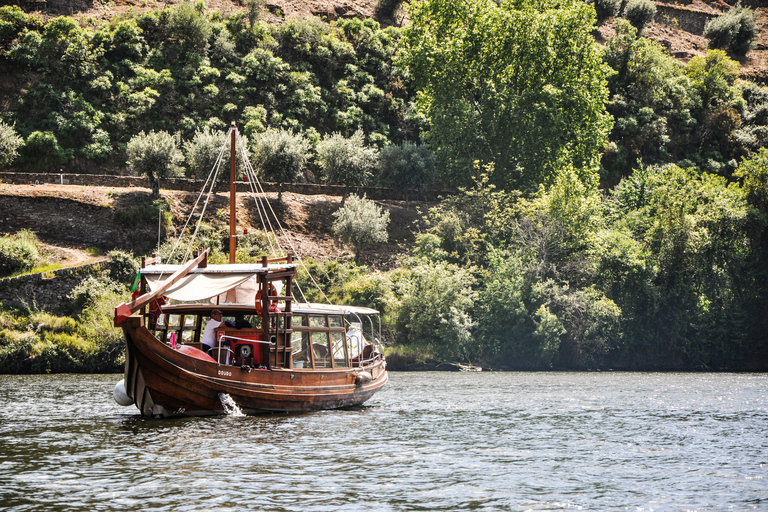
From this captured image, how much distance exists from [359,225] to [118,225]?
16.0 m

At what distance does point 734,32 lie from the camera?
106 meters

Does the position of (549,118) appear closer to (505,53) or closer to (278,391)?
(505,53)

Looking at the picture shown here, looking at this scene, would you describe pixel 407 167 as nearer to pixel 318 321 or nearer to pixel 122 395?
pixel 318 321

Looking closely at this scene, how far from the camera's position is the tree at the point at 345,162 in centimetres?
6234

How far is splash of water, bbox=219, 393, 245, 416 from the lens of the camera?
2438 cm

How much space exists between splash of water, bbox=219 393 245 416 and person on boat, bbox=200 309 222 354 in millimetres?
1582

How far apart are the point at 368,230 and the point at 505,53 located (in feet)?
61.1

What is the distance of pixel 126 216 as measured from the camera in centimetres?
5297

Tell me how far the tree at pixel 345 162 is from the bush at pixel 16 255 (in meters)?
22.8

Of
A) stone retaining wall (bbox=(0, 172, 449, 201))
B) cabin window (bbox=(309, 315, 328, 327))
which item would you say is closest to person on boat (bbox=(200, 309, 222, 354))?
cabin window (bbox=(309, 315, 328, 327))

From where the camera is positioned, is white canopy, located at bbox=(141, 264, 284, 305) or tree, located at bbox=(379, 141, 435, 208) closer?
white canopy, located at bbox=(141, 264, 284, 305)

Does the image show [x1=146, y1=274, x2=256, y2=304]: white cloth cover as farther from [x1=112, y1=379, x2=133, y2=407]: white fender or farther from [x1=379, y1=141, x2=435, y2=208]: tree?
[x1=379, y1=141, x2=435, y2=208]: tree

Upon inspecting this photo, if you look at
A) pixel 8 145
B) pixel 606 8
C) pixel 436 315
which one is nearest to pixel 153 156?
pixel 8 145

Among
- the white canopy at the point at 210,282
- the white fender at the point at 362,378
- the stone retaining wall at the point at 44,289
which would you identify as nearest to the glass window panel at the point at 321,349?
the white fender at the point at 362,378
